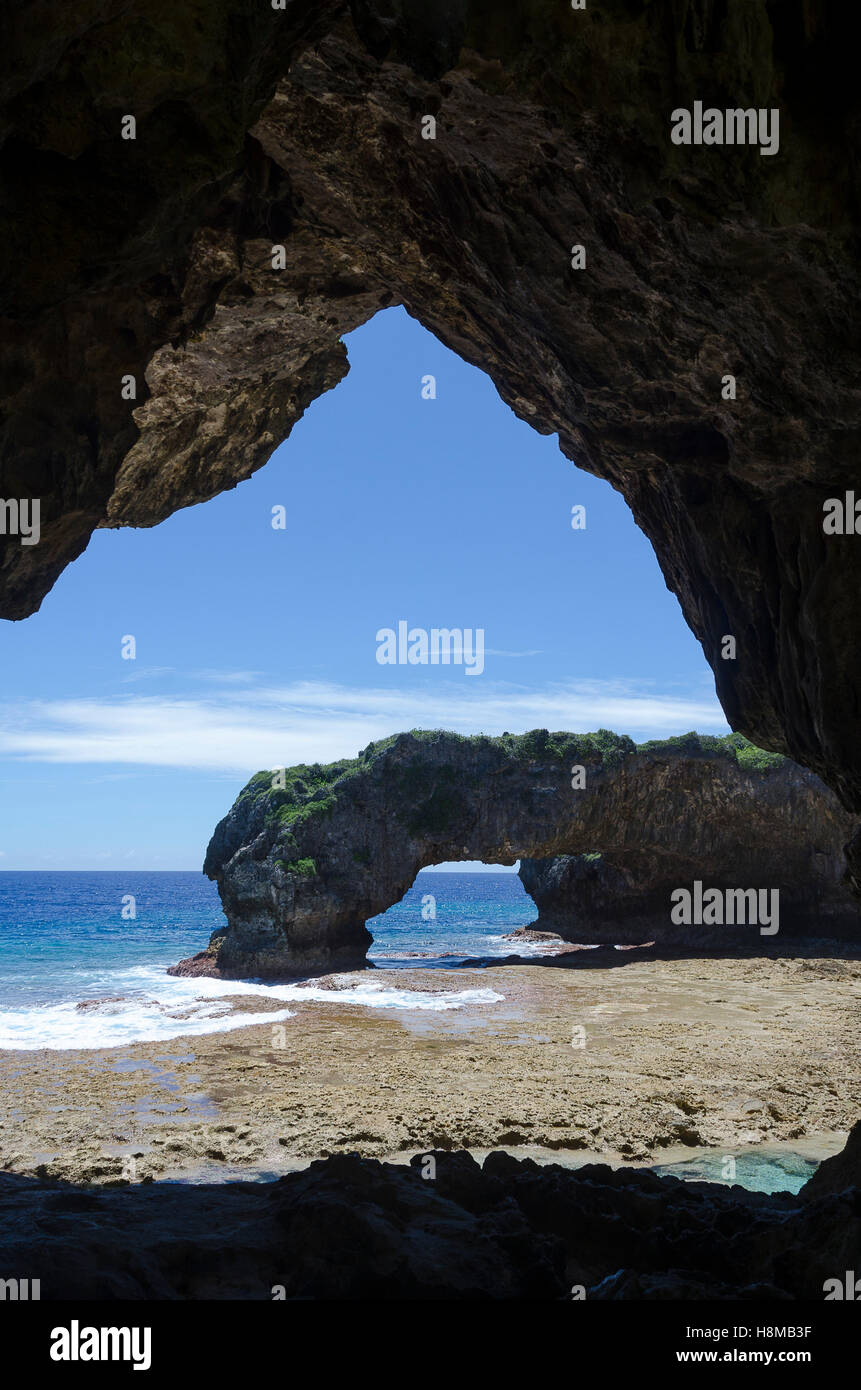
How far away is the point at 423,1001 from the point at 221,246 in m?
Result: 21.7

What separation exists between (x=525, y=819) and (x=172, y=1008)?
49.5 ft

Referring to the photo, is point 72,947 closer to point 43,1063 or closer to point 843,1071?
point 43,1063

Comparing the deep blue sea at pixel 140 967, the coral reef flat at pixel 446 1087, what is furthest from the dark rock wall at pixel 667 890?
the coral reef flat at pixel 446 1087

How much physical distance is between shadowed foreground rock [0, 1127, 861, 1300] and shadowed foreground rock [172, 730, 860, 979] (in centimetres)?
2470

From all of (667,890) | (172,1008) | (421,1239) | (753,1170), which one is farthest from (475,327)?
(667,890)

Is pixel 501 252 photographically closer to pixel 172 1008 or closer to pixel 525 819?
pixel 172 1008

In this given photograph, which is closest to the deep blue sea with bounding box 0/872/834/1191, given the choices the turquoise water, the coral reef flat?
the turquoise water

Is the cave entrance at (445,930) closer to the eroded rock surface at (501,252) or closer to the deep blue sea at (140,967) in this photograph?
the deep blue sea at (140,967)

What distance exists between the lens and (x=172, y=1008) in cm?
2450

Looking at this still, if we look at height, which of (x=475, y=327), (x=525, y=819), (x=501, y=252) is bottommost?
(x=525, y=819)

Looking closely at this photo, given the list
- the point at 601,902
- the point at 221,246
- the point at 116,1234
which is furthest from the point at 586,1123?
the point at 601,902

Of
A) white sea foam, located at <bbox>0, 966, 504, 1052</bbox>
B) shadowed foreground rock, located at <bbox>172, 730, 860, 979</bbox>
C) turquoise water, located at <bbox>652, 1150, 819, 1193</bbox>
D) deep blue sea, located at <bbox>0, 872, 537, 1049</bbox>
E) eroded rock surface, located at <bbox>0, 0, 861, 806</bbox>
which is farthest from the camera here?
shadowed foreground rock, located at <bbox>172, 730, 860, 979</bbox>

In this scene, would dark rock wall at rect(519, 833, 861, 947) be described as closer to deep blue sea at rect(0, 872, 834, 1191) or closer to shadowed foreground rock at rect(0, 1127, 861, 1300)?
deep blue sea at rect(0, 872, 834, 1191)

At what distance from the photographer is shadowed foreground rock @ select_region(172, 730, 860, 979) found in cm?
3219
